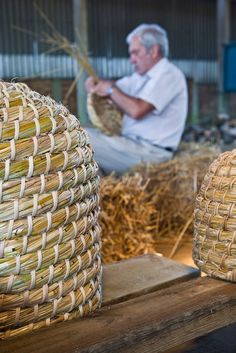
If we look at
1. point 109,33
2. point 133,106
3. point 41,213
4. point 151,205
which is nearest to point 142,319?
point 41,213

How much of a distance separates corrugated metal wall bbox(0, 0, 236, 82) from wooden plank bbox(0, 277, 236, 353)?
253 inches

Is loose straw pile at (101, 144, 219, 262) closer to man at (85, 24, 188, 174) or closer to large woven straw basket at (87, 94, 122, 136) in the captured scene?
man at (85, 24, 188, 174)

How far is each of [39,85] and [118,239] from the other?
5366 mm

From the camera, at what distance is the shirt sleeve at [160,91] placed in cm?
329

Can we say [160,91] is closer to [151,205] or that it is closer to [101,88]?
[101,88]

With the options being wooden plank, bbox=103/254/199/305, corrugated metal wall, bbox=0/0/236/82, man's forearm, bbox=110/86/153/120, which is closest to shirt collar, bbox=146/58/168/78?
man's forearm, bbox=110/86/153/120

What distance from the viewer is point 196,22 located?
31.5 feet

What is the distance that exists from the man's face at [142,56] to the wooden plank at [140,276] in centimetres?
226

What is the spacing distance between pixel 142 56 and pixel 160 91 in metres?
0.39

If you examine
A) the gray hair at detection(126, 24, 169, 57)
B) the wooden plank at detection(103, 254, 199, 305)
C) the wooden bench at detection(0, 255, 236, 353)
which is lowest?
the wooden plank at detection(103, 254, 199, 305)

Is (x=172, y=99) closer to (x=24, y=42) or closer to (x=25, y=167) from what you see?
(x=25, y=167)

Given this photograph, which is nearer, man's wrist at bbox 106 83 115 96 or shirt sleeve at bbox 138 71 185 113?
shirt sleeve at bbox 138 71 185 113

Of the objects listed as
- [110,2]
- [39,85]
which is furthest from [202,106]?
[39,85]

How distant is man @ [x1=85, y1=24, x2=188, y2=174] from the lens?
10.9 feet
